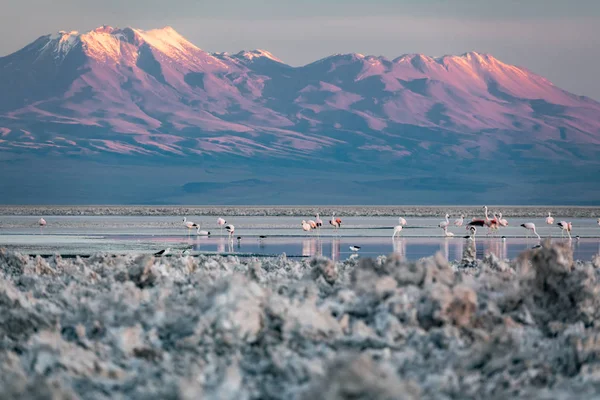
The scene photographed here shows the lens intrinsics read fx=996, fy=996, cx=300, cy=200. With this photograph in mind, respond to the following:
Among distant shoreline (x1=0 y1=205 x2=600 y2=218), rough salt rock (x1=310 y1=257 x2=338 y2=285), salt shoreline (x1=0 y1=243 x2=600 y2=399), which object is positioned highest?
distant shoreline (x1=0 y1=205 x2=600 y2=218)

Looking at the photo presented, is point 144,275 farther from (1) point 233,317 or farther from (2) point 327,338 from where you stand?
(2) point 327,338

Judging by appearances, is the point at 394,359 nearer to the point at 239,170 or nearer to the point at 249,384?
the point at 249,384

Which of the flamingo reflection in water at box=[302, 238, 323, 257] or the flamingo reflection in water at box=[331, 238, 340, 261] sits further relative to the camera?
the flamingo reflection in water at box=[302, 238, 323, 257]

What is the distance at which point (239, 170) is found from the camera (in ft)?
649

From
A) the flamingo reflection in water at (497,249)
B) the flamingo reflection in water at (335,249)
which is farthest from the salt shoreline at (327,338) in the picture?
the flamingo reflection in water at (497,249)

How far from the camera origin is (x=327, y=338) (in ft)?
25.6

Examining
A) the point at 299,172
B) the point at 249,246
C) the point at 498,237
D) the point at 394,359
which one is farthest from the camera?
the point at 299,172

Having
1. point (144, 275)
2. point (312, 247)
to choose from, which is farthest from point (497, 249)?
point (144, 275)

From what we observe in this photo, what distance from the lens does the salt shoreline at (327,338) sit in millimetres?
6559

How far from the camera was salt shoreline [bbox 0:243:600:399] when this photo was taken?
258 inches

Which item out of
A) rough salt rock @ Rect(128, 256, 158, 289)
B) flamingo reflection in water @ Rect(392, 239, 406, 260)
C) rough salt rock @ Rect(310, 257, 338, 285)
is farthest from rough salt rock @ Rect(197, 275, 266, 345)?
flamingo reflection in water @ Rect(392, 239, 406, 260)

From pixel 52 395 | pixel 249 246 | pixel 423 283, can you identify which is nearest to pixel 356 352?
pixel 423 283

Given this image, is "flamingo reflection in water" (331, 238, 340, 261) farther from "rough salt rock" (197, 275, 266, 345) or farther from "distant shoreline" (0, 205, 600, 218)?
"distant shoreline" (0, 205, 600, 218)

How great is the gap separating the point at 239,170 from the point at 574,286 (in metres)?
189
